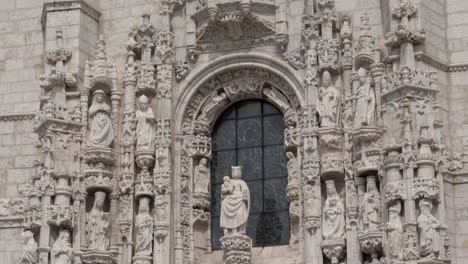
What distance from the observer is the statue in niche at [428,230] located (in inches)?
A: 589

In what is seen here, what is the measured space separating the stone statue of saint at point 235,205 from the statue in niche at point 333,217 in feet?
4.01

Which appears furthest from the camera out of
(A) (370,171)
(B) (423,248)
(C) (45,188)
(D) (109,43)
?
(D) (109,43)

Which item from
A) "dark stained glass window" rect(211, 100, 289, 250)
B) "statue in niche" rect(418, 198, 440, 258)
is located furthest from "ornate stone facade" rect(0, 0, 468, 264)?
"dark stained glass window" rect(211, 100, 289, 250)

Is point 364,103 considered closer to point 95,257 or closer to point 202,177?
point 202,177

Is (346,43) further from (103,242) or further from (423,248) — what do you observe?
(103,242)

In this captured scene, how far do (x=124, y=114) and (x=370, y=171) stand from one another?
4.17m

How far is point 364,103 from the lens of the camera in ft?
53.5

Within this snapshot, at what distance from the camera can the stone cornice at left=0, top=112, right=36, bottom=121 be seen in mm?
18391

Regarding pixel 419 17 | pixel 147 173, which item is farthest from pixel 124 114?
pixel 419 17

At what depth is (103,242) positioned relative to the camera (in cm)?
1703

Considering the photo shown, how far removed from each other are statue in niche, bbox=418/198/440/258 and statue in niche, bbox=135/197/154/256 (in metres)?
4.18

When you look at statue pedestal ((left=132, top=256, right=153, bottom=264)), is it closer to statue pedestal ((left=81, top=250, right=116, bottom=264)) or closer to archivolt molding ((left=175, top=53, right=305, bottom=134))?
statue pedestal ((left=81, top=250, right=116, bottom=264))

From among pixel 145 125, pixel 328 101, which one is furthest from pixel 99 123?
pixel 328 101

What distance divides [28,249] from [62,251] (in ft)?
2.05
